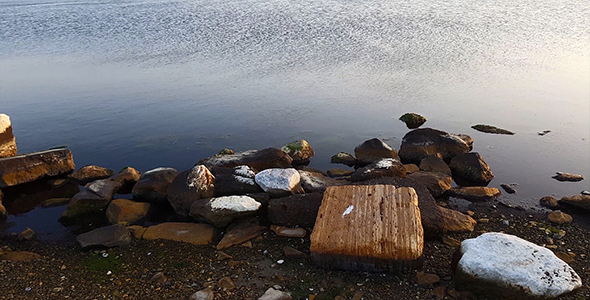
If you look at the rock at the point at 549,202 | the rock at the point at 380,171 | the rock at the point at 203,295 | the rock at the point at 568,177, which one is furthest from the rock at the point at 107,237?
the rock at the point at 568,177

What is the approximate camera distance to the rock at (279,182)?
9914 mm

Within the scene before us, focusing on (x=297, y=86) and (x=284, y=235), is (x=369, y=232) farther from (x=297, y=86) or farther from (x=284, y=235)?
(x=297, y=86)

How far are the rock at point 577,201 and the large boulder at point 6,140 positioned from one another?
14.2 meters

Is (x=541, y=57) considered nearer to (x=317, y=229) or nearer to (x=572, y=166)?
(x=572, y=166)

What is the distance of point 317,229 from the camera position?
7684 millimetres

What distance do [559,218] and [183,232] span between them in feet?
24.8

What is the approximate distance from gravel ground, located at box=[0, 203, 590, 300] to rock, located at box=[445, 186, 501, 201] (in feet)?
5.30

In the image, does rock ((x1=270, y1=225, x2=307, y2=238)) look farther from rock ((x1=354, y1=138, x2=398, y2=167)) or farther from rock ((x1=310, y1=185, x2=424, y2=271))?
rock ((x1=354, y1=138, x2=398, y2=167))

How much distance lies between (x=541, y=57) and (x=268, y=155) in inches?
660

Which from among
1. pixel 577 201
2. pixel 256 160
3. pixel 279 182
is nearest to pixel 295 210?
pixel 279 182

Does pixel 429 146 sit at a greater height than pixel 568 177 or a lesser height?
greater

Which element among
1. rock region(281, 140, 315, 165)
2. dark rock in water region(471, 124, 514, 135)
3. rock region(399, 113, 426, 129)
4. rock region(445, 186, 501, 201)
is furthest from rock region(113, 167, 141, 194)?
dark rock in water region(471, 124, 514, 135)

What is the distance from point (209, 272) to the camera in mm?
7570

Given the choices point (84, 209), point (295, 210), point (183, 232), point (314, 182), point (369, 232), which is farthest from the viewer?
point (314, 182)
